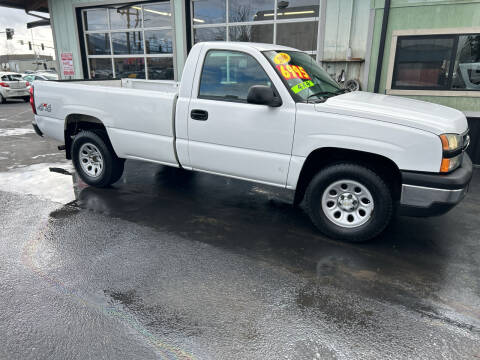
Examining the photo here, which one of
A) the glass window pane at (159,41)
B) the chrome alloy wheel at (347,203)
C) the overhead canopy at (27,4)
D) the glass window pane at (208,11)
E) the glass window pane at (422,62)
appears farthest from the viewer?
the overhead canopy at (27,4)

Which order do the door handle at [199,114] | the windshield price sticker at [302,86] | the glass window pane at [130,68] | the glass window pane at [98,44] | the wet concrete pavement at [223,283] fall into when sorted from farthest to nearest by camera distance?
the glass window pane at [98,44], the glass window pane at [130,68], the door handle at [199,114], the windshield price sticker at [302,86], the wet concrete pavement at [223,283]

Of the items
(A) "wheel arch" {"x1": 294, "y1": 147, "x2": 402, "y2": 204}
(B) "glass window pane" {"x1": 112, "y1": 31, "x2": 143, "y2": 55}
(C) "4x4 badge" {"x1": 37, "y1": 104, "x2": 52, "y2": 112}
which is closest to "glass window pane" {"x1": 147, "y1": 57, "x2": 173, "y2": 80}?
(B) "glass window pane" {"x1": 112, "y1": 31, "x2": 143, "y2": 55}

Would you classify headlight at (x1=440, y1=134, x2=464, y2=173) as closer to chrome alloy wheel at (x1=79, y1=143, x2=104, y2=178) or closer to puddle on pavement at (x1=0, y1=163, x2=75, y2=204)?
chrome alloy wheel at (x1=79, y1=143, x2=104, y2=178)

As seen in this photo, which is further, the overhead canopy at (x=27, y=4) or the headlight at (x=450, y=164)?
the overhead canopy at (x=27, y=4)

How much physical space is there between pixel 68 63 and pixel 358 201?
475 inches

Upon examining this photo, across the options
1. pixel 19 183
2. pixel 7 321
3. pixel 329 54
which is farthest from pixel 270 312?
pixel 329 54

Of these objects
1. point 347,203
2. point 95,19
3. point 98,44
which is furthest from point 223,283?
point 95,19

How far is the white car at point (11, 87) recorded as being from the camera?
18691 millimetres

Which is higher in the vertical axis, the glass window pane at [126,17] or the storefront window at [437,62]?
the glass window pane at [126,17]

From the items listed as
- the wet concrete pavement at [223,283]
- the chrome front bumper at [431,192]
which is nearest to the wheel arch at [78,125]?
the wet concrete pavement at [223,283]

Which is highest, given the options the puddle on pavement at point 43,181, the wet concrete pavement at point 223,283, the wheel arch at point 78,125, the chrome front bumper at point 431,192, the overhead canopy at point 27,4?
the overhead canopy at point 27,4

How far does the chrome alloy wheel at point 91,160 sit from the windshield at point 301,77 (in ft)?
9.91

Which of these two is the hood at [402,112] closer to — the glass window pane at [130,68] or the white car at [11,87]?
the glass window pane at [130,68]

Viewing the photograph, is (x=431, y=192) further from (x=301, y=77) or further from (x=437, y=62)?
(x=437, y=62)
